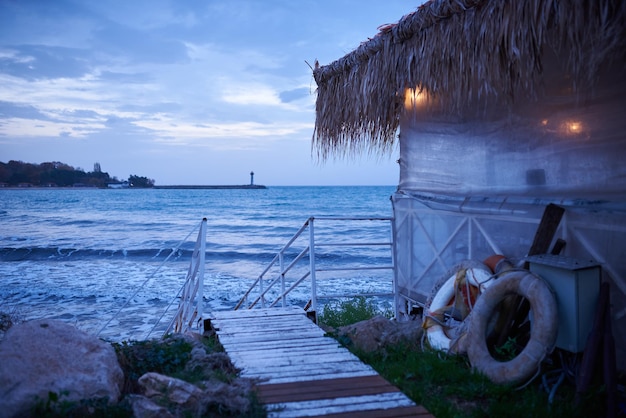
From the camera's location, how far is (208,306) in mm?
9961

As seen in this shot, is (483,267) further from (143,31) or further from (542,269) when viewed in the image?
(143,31)

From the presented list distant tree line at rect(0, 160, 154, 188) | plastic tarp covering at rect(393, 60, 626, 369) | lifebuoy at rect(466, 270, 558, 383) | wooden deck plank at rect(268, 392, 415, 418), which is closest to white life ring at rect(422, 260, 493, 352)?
plastic tarp covering at rect(393, 60, 626, 369)

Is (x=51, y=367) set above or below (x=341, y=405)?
above

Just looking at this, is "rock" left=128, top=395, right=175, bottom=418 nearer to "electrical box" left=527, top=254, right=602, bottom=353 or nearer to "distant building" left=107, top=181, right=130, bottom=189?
"electrical box" left=527, top=254, right=602, bottom=353

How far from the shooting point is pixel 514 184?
4035mm

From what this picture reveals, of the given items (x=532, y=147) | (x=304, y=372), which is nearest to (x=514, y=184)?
(x=532, y=147)

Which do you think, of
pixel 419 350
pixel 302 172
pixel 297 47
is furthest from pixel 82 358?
pixel 302 172

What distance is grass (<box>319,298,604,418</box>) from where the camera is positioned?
2.46 m

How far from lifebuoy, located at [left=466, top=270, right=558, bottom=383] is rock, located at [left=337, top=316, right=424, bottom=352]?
86 centimetres

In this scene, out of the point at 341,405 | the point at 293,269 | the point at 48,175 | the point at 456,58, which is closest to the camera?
the point at 341,405

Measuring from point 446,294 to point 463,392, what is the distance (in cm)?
134

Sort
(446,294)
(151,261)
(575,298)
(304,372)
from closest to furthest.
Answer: (575,298) → (304,372) → (446,294) → (151,261)

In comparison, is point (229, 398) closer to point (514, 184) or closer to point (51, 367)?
point (51, 367)

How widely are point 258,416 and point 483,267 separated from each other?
7.63 ft
